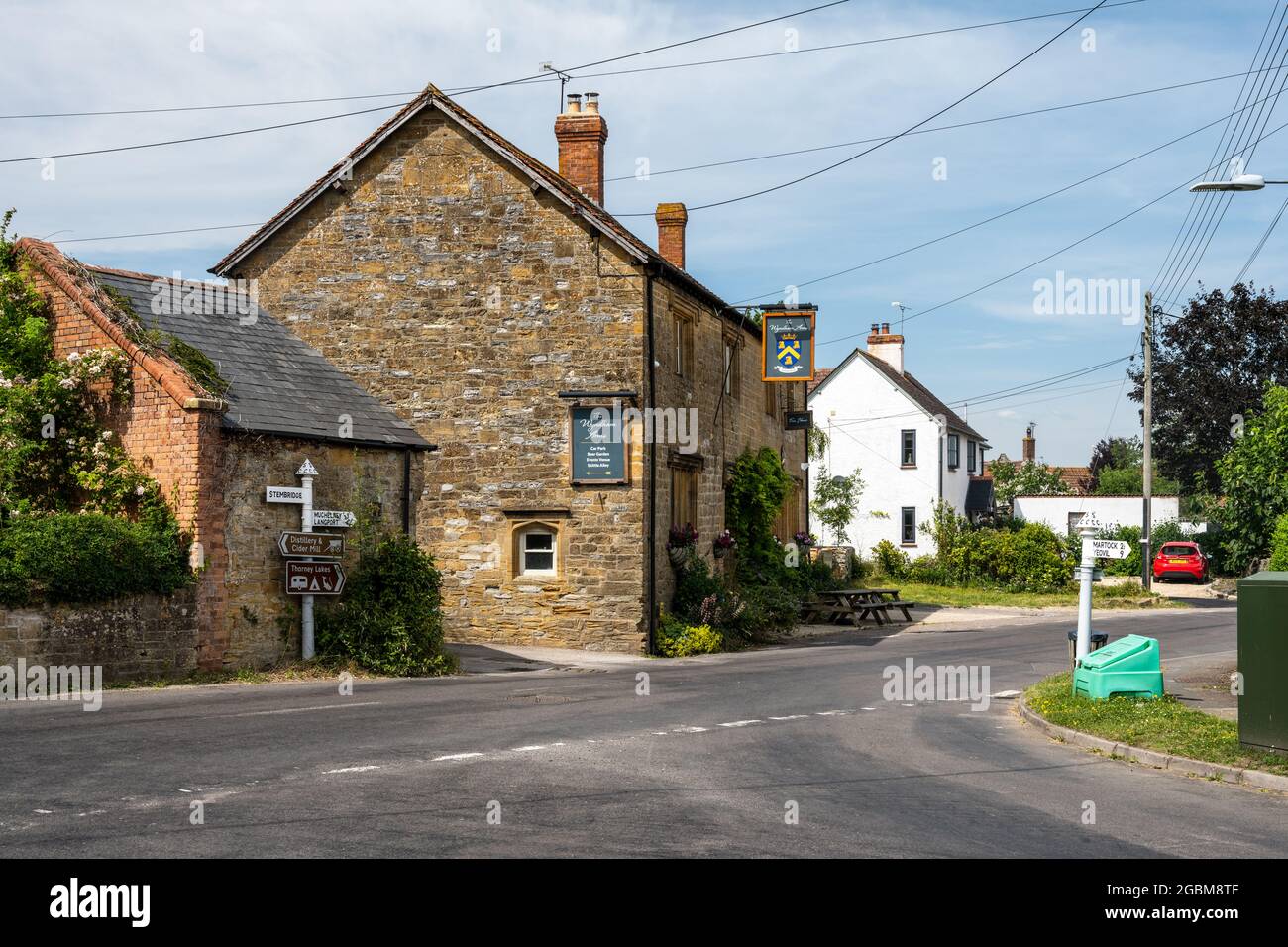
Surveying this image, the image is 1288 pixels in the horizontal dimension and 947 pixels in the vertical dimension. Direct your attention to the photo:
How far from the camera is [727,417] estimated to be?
29.6 meters

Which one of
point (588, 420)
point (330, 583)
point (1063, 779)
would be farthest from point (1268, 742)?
point (588, 420)

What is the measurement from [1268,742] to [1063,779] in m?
2.01

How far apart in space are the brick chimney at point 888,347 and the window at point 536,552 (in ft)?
106

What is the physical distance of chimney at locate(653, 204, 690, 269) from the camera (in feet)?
97.8

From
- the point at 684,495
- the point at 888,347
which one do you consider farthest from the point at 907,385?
the point at 684,495

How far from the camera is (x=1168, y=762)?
11383 millimetres

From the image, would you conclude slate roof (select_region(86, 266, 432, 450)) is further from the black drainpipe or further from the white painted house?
the white painted house

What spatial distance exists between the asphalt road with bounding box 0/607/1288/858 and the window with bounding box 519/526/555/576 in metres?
7.82

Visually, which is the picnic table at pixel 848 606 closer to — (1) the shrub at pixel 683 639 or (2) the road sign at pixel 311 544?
(1) the shrub at pixel 683 639

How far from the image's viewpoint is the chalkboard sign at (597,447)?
23781mm

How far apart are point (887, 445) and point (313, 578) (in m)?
36.8

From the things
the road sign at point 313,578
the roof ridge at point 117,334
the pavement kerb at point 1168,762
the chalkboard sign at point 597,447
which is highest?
the roof ridge at point 117,334

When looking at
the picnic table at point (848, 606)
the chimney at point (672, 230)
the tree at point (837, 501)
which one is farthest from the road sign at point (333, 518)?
the tree at point (837, 501)
